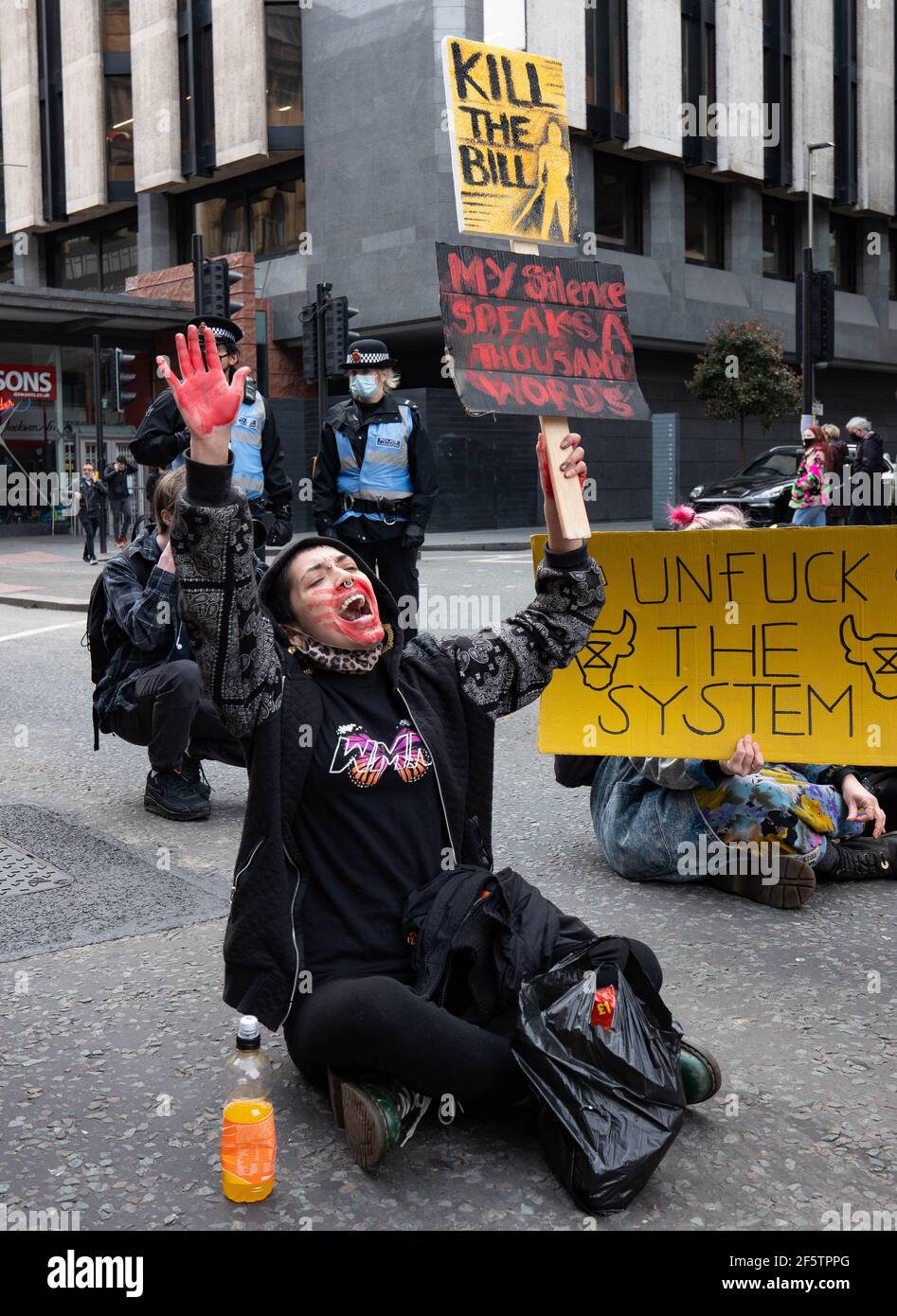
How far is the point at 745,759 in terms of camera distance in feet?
13.9

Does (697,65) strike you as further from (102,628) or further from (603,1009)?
(603,1009)

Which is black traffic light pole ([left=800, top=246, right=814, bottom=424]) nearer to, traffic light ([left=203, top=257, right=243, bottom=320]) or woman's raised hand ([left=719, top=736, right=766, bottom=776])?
traffic light ([left=203, top=257, right=243, bottom=320])

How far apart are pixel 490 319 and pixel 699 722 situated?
1591 millimetres

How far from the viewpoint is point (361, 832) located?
9.88ft

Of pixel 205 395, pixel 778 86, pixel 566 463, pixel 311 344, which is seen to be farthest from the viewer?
pixel 778 86

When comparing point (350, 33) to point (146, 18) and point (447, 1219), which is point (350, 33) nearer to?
point (146, 18)

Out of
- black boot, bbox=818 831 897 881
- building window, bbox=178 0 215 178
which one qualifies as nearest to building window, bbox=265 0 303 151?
building window, bbox=178 0 215 178

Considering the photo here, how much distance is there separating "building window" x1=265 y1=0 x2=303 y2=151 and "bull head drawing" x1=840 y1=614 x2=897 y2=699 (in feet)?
89.6

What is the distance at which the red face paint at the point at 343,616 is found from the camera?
3.04 m

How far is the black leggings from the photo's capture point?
2.79m

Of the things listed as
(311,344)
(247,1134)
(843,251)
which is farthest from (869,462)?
(843,251)

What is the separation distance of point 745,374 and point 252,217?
11467 millimetres

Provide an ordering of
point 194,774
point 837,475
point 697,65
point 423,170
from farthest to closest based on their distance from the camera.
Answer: point 697,65 < point 423,170 < point 837,475 < point 194,774

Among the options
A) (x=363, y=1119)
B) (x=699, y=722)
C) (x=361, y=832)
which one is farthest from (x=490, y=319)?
(x=363, y=1119)
